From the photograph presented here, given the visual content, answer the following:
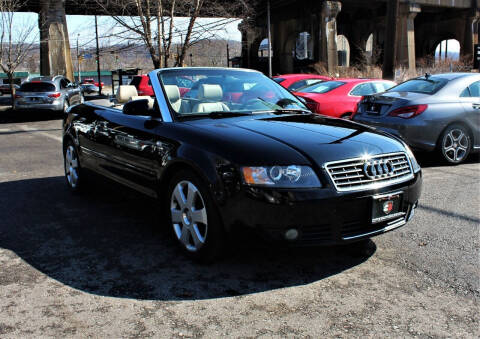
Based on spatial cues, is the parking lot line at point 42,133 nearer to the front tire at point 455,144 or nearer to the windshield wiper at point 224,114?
the front tire at point 455,144

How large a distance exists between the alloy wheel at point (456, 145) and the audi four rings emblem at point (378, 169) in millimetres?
4610

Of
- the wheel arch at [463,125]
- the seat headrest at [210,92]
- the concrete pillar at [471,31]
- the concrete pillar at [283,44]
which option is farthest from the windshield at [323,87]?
the concrete pillar at [471,31]

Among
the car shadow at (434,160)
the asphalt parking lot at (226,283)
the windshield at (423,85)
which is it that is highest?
the windshield at (423,85)

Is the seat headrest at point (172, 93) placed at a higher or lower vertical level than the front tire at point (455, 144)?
higher

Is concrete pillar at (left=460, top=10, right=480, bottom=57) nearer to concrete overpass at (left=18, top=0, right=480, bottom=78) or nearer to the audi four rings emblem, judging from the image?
concrete overpass at (left=18, top=0, right=480, bottom=78)

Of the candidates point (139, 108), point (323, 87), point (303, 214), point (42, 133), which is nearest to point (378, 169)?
point (303, 214)

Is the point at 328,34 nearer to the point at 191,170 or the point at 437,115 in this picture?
the point at 437,115

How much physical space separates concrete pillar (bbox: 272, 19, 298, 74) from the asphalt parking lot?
3979 centimetres

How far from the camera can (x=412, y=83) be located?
8.38 m

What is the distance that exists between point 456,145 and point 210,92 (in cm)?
494

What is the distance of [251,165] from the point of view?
3.21 metres

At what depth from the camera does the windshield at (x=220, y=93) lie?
14.2 ft

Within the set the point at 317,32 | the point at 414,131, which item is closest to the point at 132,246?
the point at 414,131

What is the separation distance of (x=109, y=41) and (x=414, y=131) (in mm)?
15217
